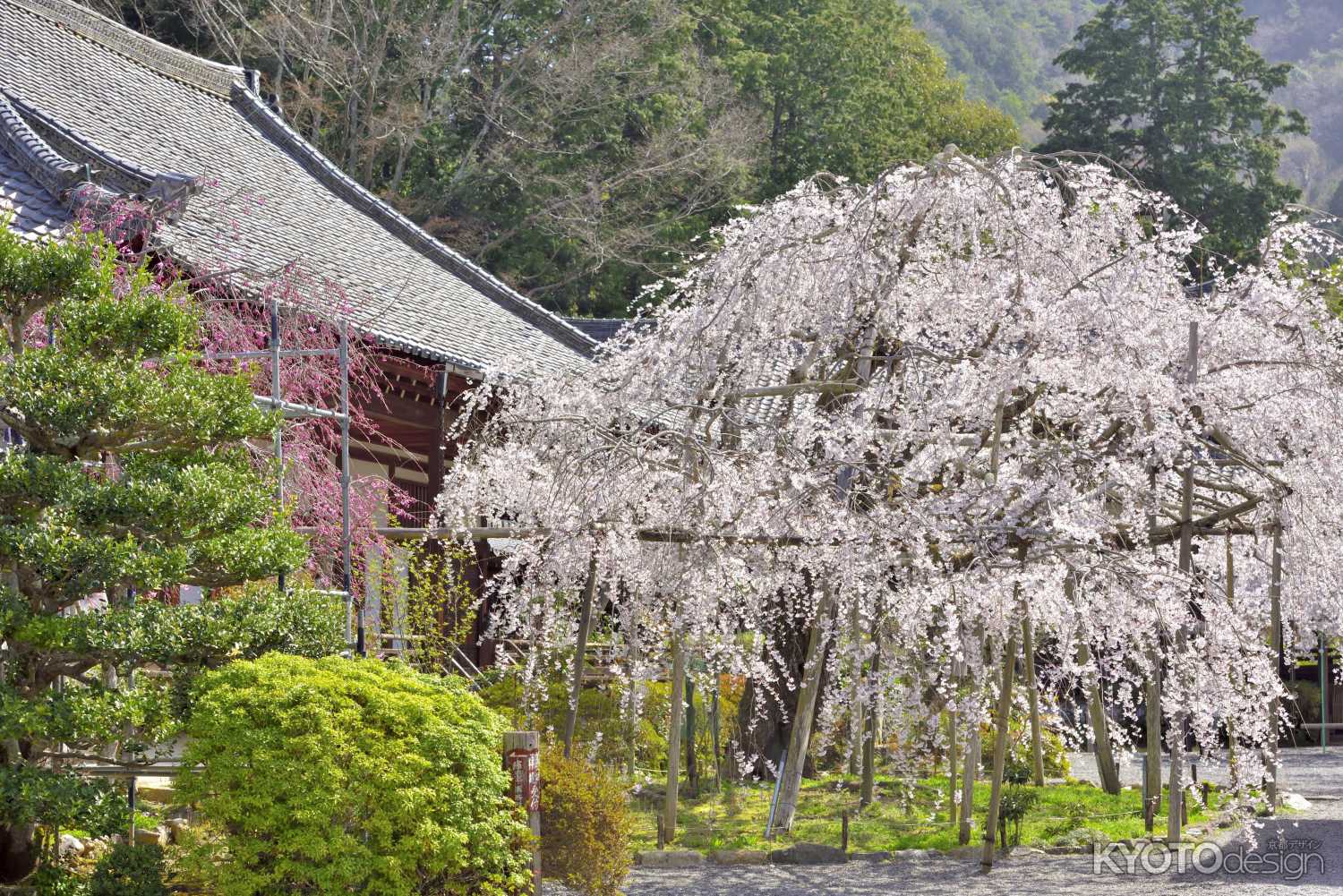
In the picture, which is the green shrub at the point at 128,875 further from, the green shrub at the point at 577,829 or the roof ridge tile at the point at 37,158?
the roof ridge tile at the point at 37,158

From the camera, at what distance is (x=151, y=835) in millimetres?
6777

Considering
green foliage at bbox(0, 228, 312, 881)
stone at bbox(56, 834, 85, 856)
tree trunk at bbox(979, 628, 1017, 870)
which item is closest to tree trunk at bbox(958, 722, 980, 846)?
tree trunk at bbox(979, 628, 1017, 870)

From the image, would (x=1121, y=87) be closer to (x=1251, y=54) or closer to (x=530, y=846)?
(x=1251, y=54)

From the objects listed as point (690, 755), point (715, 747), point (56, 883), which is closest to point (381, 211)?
point (715, 747)

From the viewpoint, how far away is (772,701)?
1166 centimetres

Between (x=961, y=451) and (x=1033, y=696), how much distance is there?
258 cm

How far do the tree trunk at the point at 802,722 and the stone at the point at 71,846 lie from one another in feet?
13.1

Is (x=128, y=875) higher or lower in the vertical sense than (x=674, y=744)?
→ lower

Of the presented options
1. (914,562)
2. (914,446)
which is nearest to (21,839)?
(914,562)

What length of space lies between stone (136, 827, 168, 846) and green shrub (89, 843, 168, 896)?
841 millimetres

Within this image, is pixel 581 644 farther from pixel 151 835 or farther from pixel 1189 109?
pixel 1189 109

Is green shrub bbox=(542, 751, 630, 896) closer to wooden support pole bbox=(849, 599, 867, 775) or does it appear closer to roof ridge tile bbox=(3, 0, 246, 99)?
wooden support pole bbox=(849, 599, 867, 775)

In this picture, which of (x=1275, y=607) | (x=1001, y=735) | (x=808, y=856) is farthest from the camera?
(x=1275, y=607)

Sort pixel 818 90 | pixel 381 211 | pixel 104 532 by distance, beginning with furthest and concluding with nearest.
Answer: pixel 818 90 → pixel 381 211 → pixel 104 532
